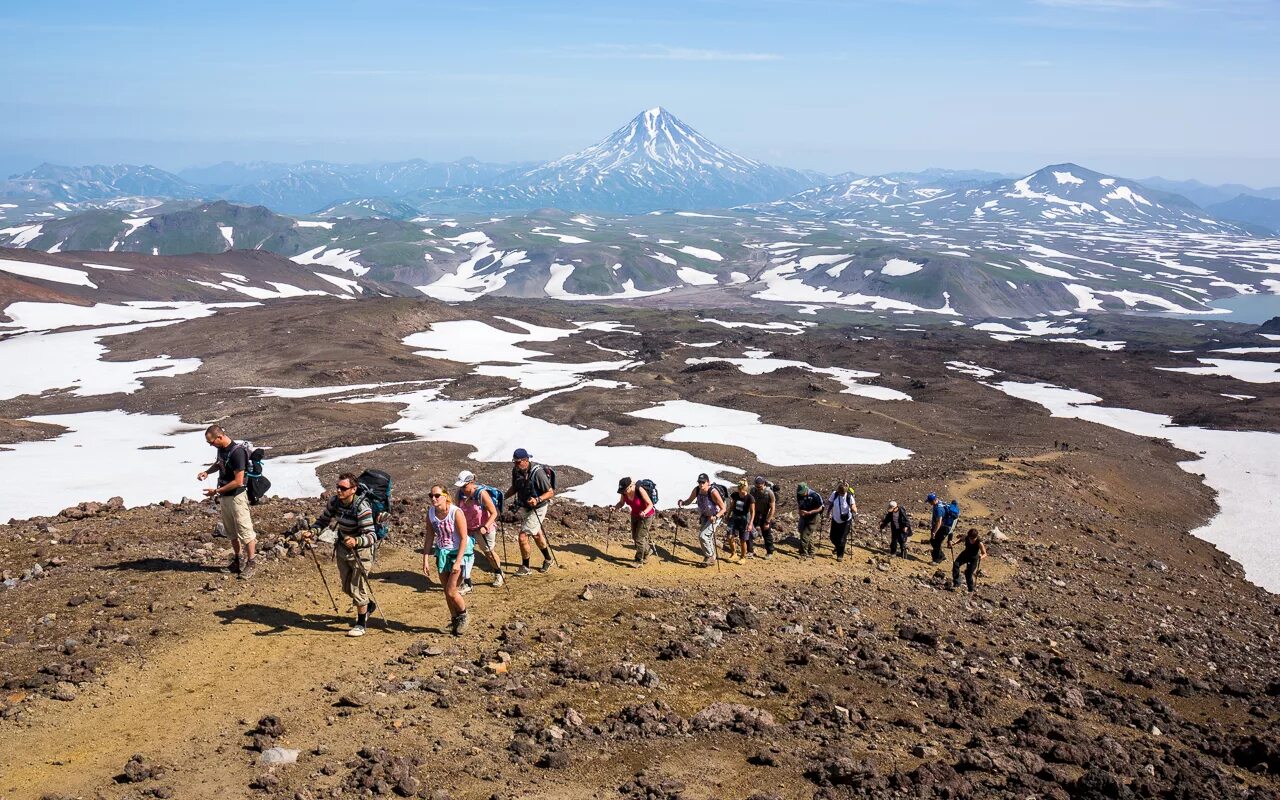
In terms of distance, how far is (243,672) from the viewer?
A: 12383 millimetres

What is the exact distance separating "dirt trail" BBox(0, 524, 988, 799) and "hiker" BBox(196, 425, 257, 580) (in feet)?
1.91

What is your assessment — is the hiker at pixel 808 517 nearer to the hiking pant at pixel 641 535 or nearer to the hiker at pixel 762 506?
the hiker at pixel 762 506

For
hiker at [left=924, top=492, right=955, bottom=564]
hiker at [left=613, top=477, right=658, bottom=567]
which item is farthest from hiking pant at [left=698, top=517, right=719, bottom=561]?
hiker at [left=924, top=492, right=955, bottom=564]

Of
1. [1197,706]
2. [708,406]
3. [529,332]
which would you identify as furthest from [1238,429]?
[529,332]

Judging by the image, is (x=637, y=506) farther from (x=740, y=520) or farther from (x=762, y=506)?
(x=762, y=506)

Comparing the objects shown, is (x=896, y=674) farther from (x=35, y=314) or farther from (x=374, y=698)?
(x=35, y=314)

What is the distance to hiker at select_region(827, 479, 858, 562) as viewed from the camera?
22.5 meters

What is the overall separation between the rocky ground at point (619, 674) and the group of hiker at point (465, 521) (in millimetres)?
587

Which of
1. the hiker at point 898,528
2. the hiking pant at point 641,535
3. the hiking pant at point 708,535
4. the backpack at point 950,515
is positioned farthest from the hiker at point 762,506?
the backpack at point 950,515

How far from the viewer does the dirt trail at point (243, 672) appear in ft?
32.9

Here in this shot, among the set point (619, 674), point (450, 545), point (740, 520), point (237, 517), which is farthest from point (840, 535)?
point (237, 517)

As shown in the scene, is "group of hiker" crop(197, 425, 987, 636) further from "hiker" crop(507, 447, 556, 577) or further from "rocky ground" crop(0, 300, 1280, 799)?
"rocky ground" crop(0, 300, 1280, 799)

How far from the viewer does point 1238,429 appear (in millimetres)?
60344

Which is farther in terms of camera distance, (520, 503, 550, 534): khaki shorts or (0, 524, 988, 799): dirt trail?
(520, 503, 550, 534): khaki shorts
